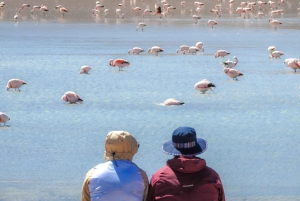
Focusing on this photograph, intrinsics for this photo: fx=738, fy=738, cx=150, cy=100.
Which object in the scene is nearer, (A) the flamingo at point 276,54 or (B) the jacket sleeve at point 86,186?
(B) the jacket sleeve at point 86,186

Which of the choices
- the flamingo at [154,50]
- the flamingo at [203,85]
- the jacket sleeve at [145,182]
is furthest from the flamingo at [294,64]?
the jacket sleeve at [145,182]

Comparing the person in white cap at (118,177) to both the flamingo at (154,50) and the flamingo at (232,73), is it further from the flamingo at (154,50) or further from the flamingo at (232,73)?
the flamingo at (154,50)

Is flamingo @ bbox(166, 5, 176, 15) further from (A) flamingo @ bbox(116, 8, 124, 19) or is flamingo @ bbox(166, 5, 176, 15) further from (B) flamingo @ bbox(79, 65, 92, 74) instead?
(B) flamingo @ bbox(79, 65, 92, 74)

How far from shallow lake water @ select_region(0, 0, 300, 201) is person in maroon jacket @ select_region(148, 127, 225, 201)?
2.15 m

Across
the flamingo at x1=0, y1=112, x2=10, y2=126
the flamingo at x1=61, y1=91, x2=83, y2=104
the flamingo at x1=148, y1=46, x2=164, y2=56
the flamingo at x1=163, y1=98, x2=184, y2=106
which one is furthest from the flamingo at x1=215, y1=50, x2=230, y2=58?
the flamingo at x1=0, y1=112, x2=10, y2=126

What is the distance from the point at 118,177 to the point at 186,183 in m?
0.37

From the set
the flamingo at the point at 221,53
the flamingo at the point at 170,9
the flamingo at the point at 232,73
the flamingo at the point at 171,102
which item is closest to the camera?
the flamingo at the point at 171,102

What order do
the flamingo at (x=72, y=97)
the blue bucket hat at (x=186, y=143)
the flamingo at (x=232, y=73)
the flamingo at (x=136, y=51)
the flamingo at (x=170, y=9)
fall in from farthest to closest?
the flamingo at (x=170, y=9) < the flamingo at (x=136, y=51) < the flamingo at (x=232, y=73) < the flamingo at (x=72, y=97) < the blue bucket hat at (x=186, y=143)

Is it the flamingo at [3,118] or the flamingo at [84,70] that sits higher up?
the flamingo at [3,118]

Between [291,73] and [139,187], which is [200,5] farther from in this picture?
[139,187]

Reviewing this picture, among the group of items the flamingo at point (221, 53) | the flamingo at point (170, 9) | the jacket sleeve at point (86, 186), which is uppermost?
the jacket sleeve at point (86, 186)

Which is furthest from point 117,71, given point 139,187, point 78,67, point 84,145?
point 139,187

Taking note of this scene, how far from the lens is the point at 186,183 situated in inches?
151

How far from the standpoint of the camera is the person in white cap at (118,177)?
12.8 feet
